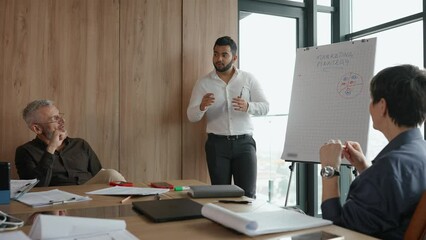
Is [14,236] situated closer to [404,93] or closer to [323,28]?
[404,93]

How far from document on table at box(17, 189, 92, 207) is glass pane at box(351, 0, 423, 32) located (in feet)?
10.1

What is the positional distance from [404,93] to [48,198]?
146 centimetres

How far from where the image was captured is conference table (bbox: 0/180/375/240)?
1108mm

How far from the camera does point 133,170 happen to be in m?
3.45

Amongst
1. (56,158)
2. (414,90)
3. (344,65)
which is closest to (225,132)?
(344,65)

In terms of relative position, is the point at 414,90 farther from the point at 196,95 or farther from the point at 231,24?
the point at 231,24

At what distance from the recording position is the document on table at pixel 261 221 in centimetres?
108

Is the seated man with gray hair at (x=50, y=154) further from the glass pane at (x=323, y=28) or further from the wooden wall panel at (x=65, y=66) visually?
the glass pane at (x=323, y=28)

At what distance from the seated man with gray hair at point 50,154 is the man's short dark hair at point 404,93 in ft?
5.38

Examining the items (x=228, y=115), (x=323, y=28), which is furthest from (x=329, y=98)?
(x=323, y=28)

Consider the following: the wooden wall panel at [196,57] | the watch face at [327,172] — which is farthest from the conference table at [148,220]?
the wooden wall panel at [196,57]

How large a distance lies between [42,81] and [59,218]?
242 centimetres

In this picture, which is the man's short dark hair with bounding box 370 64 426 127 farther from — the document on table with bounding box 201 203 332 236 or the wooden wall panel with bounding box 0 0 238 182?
the wooden wall panel with bounding box 0 0 238 182

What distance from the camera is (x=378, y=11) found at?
372cm
